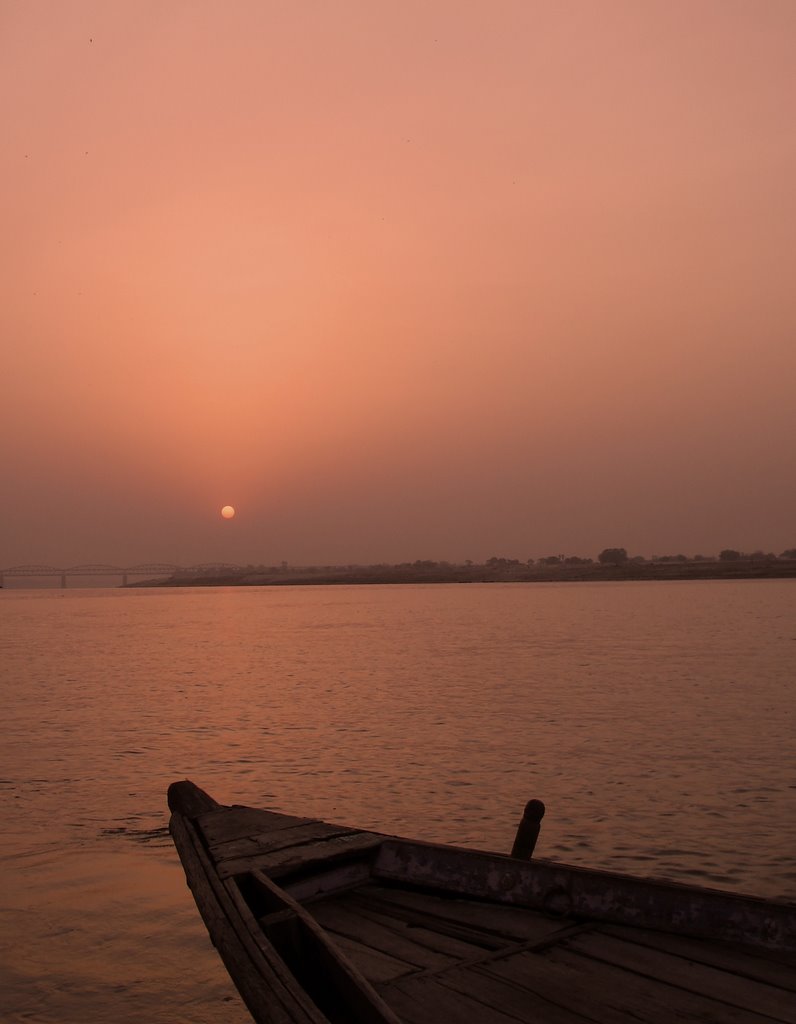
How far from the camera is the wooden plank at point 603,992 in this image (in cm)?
524

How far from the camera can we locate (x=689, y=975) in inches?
228

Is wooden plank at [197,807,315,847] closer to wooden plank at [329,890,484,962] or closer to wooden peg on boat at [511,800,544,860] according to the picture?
wooden plank at [329,890,484,962]

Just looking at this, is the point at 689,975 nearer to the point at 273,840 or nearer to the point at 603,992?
the point at 603,992

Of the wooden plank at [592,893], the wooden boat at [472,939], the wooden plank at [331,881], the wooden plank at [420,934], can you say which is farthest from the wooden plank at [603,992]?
the wooden plank at [331,881]

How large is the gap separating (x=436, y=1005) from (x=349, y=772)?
12.4m

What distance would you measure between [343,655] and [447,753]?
85.8ft

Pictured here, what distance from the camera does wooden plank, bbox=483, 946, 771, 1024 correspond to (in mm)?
5242

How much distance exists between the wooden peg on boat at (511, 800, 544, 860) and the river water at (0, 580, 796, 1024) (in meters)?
3.04

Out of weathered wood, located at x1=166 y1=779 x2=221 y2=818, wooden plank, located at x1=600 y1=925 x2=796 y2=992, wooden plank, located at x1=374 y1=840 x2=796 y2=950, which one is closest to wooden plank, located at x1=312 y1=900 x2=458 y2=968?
wooden plank, located at x1=374 y1=840 x2=796 y2=950

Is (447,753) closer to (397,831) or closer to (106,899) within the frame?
(397,831)

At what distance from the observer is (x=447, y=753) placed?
63.2 ft

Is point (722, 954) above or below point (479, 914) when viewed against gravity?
above

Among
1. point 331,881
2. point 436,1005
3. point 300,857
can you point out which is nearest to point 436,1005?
point 436,1005

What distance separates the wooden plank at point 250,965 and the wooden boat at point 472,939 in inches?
0.5
